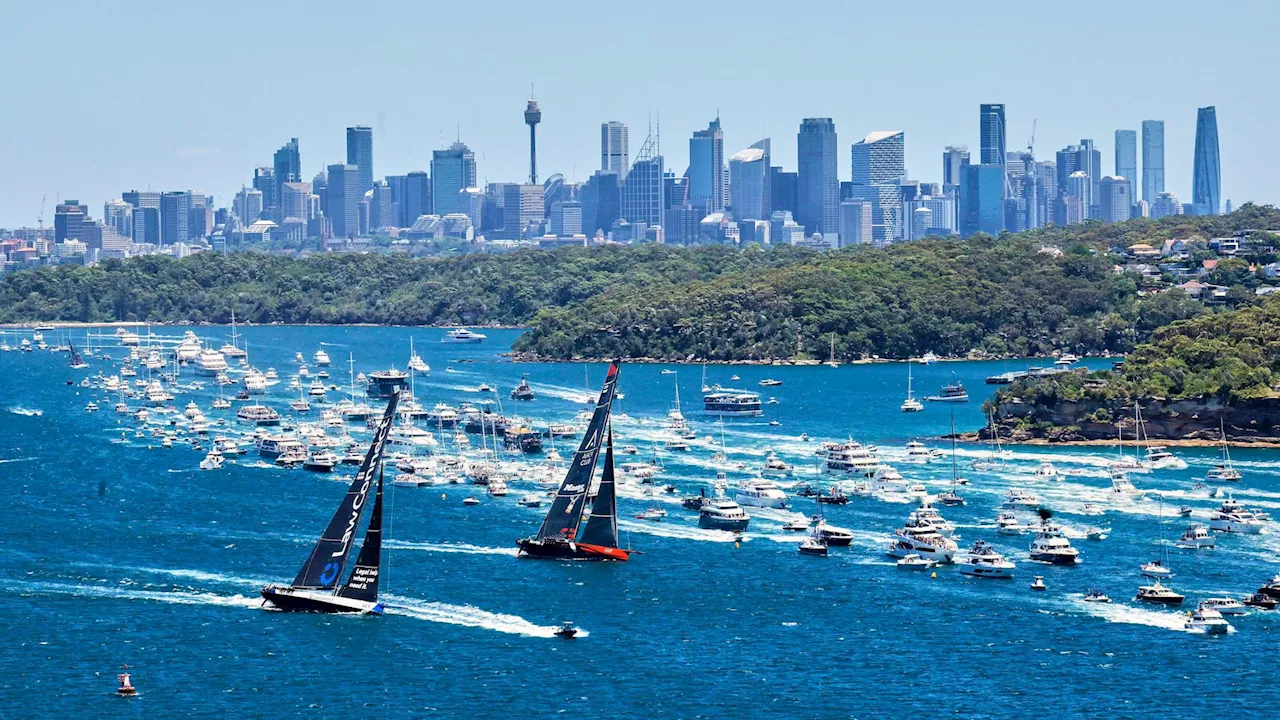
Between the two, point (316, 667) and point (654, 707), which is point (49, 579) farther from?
point (654, 707)

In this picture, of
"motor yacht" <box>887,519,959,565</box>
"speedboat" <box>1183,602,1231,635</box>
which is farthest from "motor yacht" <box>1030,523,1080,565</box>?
"speedboat" <box>1183,602,1231,635</box>

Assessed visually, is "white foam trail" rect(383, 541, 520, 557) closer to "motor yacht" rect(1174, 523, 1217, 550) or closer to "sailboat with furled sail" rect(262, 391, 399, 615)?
"sailboat with furled sail" rect(262, 391, 399, 615)

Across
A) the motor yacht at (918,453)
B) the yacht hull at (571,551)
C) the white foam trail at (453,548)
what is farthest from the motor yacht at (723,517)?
the motor yacht at (918,453)

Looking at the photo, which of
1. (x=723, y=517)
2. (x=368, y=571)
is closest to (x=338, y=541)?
(x=368, y=571)

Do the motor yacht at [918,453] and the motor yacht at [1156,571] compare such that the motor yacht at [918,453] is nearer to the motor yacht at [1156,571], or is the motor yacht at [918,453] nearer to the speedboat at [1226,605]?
the motor yacht at [1156,571]

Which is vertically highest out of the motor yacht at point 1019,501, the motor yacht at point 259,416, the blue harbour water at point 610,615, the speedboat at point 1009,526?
the motor yacht at point 259,416

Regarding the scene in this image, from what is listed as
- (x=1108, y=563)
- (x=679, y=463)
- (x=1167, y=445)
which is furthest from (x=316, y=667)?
(x=1167, y=445)
